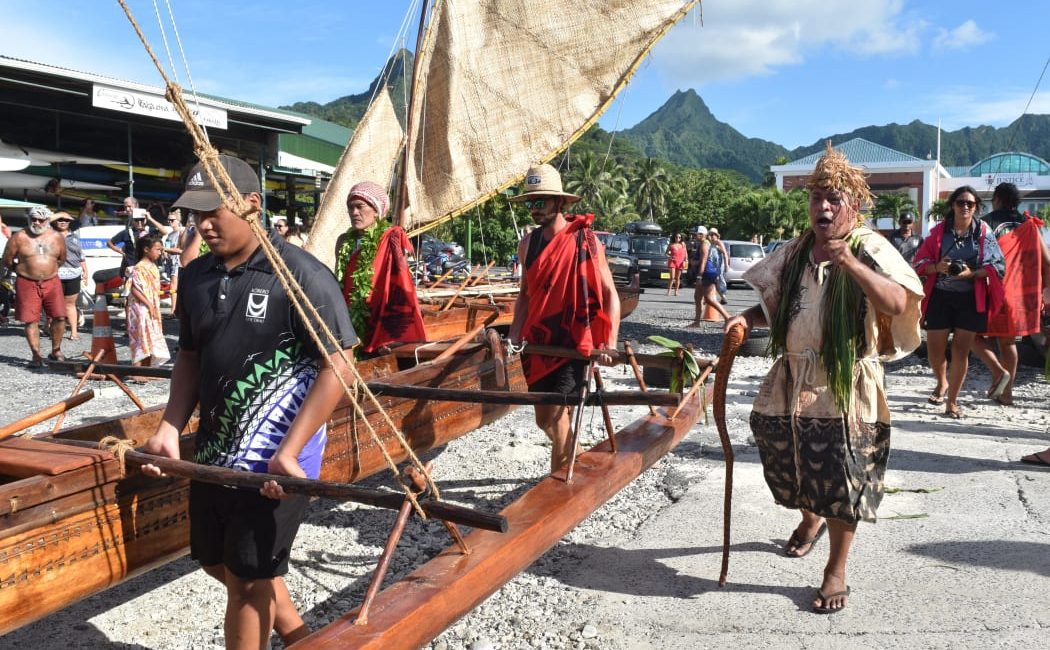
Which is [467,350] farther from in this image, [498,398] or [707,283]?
[707,283]

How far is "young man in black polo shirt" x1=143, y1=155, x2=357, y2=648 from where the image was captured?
2266 mm

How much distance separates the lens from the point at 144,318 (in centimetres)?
755

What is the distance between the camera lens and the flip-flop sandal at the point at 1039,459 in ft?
16.5

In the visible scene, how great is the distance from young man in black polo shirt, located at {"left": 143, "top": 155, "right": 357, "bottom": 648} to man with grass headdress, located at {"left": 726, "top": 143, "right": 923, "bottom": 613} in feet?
5.47

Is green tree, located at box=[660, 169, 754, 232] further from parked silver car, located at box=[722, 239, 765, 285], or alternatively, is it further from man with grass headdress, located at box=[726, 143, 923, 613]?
man with grass headdress, located at box=[726, 143, 923, 613]

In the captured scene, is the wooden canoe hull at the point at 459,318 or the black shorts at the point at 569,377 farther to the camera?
the wooden canoe hull at the point at 459,318

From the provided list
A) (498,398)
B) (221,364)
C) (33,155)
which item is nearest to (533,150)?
(498,398)

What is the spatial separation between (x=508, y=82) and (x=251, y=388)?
6.77 m

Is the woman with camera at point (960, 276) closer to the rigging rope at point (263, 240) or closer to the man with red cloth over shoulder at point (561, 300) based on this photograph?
the man with red cloth over shoulder at point (561, 300)

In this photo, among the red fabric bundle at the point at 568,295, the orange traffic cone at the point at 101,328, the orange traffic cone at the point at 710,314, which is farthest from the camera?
the orange traffic cone at the point at 710,314

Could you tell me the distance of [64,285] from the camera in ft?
33.9

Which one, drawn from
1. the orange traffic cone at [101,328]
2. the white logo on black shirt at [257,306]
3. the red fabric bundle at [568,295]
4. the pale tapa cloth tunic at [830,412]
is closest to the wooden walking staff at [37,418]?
the white logo on black shirt at [257,306]

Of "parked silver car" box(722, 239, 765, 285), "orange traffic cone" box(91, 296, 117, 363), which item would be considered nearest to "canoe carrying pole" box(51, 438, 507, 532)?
"orange traffic cone" box(91, 296, 117, 363)

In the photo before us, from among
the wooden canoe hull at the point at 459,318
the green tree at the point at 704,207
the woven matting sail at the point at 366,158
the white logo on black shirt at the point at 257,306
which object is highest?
the green tree at the point at 704,207
